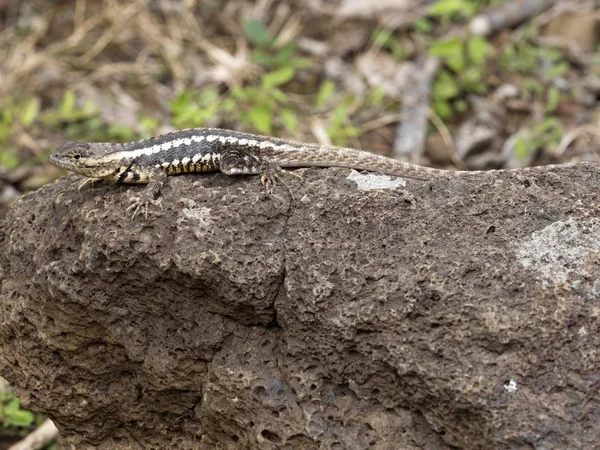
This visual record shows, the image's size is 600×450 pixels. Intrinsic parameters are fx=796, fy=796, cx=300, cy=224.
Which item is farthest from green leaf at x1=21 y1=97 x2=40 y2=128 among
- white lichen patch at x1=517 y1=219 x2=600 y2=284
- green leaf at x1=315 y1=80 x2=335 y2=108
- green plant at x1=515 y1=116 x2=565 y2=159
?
white lichen patch at x1=517 y1=219 x2=600 y2=284

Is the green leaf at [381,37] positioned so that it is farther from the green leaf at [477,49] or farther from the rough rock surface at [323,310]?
the rough rock surface at [323,310]

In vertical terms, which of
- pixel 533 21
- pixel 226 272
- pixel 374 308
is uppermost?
pixel 226 272

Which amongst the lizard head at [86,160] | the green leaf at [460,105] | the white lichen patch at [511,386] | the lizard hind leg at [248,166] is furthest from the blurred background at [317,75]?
the white lichen patch at [511,386]

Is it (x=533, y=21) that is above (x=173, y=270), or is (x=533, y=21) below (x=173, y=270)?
below

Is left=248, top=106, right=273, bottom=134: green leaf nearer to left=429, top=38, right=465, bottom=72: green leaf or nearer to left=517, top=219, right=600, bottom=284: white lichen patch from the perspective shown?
left=429, top=38, right=465, bottom=72: green leaf

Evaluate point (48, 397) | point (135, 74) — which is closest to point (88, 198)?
point (48, 397)

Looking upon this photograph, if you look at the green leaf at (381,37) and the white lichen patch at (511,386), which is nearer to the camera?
the white lichen patch at (511,386)

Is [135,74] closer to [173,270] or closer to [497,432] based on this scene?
[173,270]

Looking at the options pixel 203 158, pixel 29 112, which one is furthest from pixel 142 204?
pixel 29 112
